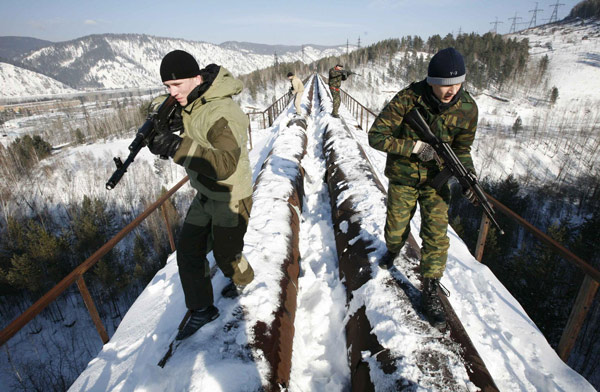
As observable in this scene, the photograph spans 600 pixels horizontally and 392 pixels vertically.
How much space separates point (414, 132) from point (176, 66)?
5.63ft

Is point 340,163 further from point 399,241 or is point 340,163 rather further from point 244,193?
point 244,193

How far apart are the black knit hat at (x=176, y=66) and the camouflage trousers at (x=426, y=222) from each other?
173 centimetres

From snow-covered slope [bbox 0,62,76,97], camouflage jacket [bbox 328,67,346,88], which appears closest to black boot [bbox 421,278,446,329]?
camouflage jacket [bbox 328,67,346,88]

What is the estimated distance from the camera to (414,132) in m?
2.19

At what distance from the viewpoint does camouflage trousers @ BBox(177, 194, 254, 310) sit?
6.53ft

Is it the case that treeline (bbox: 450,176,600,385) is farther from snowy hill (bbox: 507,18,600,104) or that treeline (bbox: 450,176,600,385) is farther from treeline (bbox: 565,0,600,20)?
treeline (bbox: 565,0,600,20)

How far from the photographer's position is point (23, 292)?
59.9ft

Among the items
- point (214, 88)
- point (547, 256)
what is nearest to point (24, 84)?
point (214, 88)

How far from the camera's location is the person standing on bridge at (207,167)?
1.65 m

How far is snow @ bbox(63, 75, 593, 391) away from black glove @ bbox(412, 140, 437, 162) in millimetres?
990

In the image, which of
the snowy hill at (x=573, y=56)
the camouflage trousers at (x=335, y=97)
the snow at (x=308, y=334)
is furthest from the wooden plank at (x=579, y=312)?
the snowy hill at (x=573, y=56)

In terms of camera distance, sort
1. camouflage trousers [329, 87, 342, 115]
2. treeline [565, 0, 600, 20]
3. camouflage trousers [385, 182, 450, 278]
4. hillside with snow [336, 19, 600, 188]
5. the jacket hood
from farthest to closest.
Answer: treeline [565, 0, 600, 20] < hillside with snow [336, 19, 600, 188] < camouflage trousers [329, 87, 342, 115] < camouflage trousers [385, 182, 450, 278] < the jacket hood

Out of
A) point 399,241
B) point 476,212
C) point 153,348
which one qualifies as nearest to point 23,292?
point 153,348

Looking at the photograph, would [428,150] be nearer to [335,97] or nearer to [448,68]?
[448,68]
